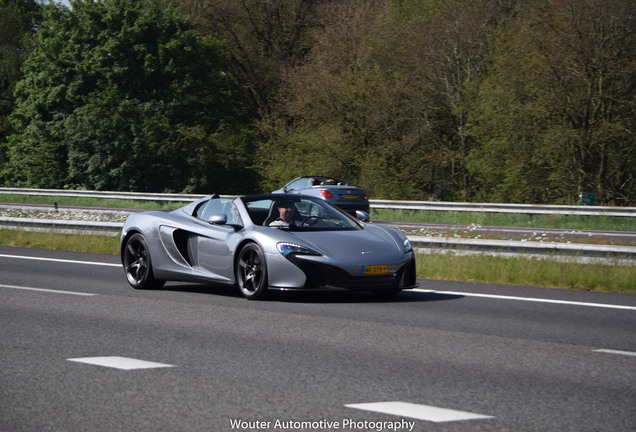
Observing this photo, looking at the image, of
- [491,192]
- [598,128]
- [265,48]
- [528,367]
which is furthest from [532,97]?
[528,367]

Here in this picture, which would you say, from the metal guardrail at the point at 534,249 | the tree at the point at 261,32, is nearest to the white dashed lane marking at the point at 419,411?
the metal guardrail at the point at 534,249

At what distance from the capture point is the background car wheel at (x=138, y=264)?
12.9 meters

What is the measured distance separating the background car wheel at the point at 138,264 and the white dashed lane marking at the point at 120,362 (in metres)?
5.47

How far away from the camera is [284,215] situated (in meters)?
11.9

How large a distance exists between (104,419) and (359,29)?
41.7 metres

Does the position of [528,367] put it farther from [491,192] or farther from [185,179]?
[185,179]

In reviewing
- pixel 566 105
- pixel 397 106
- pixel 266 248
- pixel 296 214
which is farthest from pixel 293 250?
pixel 397 106

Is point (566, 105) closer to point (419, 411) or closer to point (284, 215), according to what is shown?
point (284, 215)

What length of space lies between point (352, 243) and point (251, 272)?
1208 millimetres

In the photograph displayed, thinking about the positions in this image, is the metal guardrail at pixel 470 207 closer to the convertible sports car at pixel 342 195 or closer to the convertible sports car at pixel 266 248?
the convertible sports car at pixel 342 195

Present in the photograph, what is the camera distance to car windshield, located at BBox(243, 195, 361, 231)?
39.0 ft

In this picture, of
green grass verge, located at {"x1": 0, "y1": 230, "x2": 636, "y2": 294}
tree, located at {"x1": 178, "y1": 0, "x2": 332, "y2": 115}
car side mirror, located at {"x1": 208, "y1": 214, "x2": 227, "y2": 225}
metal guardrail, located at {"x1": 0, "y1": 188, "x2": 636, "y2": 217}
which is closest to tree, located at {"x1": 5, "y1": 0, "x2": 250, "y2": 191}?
tree, located at {"x1": 178, "y1": 0, "x2": 332, "y2": 115}

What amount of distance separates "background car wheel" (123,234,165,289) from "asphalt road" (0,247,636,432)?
61 cm

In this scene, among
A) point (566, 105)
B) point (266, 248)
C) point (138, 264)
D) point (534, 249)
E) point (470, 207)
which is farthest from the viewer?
point (566, 105)
